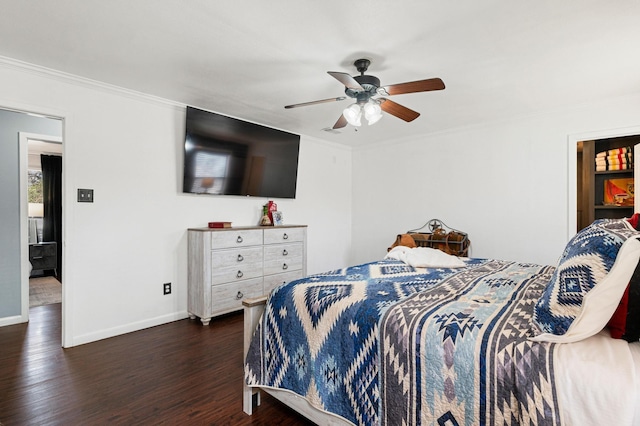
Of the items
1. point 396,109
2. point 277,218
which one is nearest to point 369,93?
point 396,109

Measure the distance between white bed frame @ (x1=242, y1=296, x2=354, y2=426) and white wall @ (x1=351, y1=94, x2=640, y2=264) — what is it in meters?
3.28

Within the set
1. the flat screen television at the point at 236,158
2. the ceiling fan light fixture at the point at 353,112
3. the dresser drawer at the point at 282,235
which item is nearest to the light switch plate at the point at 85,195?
the flat screen television at the point at 236,158

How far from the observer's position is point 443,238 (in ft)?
13.8

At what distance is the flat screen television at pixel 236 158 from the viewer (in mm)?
3480

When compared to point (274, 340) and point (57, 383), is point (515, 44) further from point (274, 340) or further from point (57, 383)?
point (57, 383)

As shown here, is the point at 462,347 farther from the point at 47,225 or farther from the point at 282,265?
the point at 47,225

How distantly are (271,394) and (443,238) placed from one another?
311 cm

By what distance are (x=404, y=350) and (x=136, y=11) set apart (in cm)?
228

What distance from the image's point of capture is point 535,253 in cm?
372

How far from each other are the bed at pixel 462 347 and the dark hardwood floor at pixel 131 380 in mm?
287

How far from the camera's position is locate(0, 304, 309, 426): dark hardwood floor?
183 centimetres

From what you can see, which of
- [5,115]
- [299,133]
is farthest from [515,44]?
[5,115]

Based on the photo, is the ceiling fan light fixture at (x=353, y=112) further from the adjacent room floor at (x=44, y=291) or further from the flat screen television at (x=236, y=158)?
the adjacent room floor at (x=44, y=291)

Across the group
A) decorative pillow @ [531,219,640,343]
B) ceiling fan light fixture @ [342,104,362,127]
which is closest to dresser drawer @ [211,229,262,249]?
ceiling fan light fixture @ [342,104,362,127]
